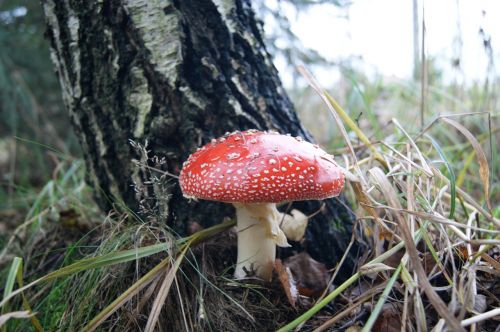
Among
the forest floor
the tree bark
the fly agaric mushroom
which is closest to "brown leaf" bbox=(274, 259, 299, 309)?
the forest floor

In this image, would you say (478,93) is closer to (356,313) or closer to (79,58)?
(356,313)

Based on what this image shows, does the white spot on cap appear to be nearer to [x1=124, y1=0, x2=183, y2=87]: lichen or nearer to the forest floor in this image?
the forest floor

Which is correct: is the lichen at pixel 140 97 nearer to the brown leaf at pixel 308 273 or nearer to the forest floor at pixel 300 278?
the forest floor at pixel 300 278

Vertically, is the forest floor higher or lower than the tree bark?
lower

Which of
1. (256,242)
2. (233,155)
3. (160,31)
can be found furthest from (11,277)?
(160,31)

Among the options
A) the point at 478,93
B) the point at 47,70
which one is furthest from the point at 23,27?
the point at 478,93
